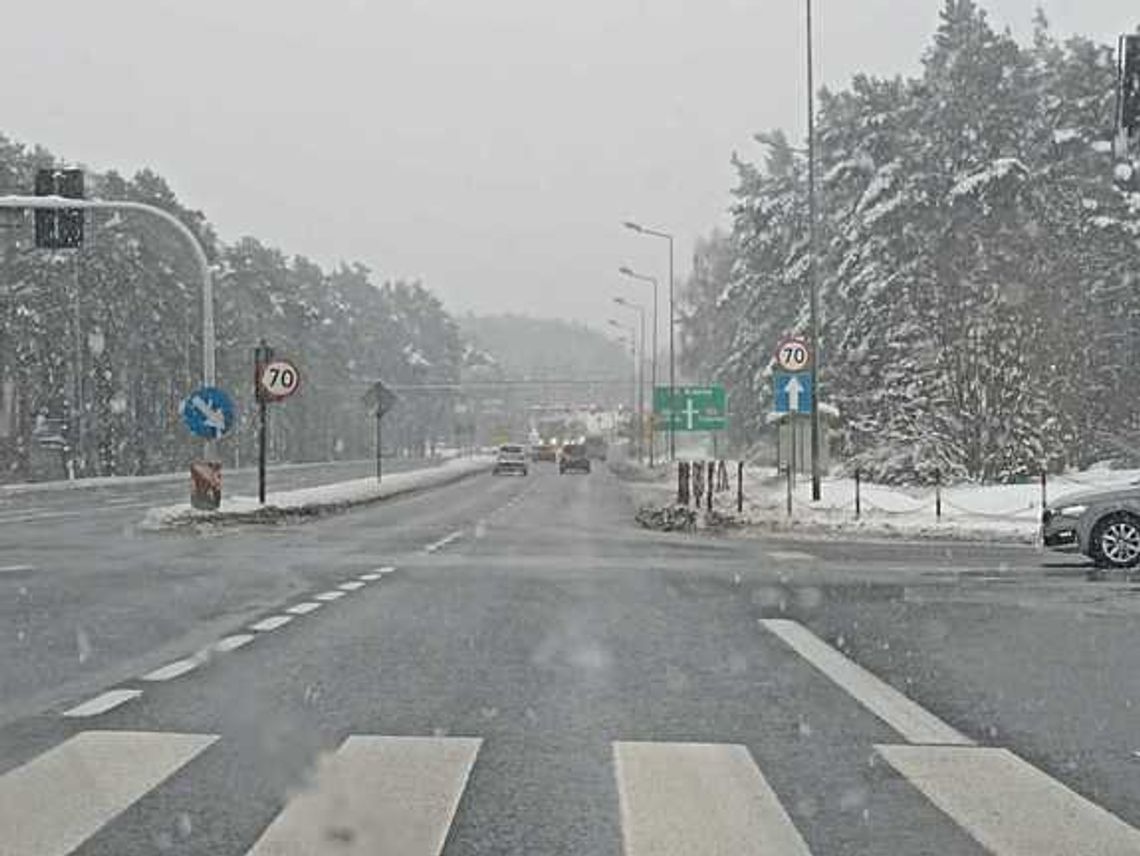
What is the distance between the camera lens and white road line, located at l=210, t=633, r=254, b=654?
10.5 metres

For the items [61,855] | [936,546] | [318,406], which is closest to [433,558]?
[936,546]

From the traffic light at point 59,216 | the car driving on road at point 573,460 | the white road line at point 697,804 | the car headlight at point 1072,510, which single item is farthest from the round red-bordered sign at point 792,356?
the car driving on road at point 573,460

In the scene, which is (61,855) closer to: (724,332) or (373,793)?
(373,793)

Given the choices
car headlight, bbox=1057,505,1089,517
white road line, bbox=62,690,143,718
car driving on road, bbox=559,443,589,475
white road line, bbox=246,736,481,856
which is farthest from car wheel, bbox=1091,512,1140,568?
car driving on road, bbox=559,443,589,475

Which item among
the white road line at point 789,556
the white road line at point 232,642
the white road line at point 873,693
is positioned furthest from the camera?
the white road line at point 789,556

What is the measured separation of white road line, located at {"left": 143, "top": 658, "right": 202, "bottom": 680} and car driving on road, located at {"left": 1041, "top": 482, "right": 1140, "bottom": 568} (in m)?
12.3

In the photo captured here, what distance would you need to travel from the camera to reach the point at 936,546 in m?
23.0

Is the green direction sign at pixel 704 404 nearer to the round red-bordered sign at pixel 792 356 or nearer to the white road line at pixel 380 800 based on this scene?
the round red-bordered sign at pixel 792 356

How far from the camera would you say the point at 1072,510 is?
61.8ft

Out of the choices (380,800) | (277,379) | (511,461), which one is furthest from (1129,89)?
(511,461)

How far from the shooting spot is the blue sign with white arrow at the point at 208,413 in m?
27.0

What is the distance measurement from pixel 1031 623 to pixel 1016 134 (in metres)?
47.2

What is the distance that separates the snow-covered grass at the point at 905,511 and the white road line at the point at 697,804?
46.2ft

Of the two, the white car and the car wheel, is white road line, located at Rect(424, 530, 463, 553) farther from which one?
the white car
